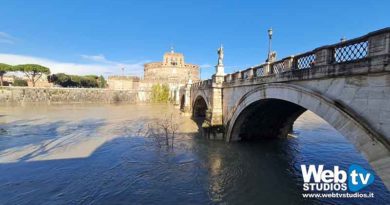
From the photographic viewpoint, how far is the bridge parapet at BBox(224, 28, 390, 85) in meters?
5.46

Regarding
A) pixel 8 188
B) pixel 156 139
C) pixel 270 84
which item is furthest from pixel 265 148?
pixel 8 188

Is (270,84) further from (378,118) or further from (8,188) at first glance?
(8,188)

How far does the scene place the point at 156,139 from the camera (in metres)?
17.8

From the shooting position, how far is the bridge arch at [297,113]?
5.55 meters

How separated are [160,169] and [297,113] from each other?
34.5 feet

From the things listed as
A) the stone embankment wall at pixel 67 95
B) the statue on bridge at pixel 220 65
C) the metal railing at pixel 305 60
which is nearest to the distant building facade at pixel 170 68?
the stone embankment wall at pixel 67 95

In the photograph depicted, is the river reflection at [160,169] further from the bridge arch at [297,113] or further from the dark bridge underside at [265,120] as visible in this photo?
the bridge arch at [297,113]

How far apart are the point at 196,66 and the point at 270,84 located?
90.3 metres

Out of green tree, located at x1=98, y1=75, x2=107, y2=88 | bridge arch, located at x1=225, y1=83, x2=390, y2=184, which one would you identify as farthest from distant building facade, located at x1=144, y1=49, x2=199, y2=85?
bridge arch, located at x1=225, y1=83, x2=390, y2=184

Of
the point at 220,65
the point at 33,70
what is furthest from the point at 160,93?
the point at 220,65

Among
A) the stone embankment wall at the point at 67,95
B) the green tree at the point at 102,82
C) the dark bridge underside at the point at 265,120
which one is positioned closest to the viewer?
the dark bridge underside at the point at 265,120
